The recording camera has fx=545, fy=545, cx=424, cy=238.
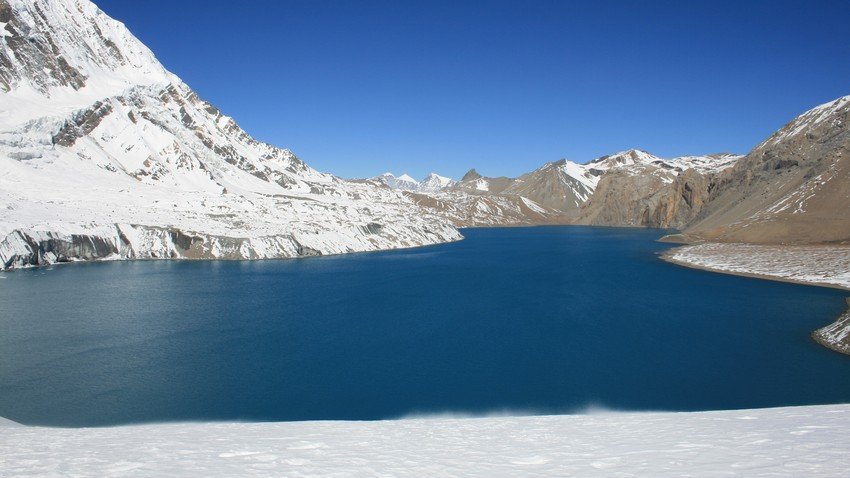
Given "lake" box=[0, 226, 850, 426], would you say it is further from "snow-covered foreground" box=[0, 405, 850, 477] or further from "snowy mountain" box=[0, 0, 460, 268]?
"snowy mountain" box=[0, 0, 460, 268]

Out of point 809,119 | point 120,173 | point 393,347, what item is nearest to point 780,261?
point 393,347

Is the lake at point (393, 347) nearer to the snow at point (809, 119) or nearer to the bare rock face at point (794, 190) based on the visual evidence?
the bare rock face at point (794, 190)

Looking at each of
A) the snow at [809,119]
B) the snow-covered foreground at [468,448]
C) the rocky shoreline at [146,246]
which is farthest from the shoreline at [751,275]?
the snow at [809,119]

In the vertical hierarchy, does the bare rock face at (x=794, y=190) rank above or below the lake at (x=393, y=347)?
above

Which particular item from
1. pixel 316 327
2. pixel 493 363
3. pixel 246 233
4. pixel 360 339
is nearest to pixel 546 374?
pixel 493 363

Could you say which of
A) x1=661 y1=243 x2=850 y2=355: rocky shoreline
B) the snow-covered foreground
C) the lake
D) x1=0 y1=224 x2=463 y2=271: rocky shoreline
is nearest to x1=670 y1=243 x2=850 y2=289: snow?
x1=661 y1=243 x2=850 y2=355: rocky shoreline

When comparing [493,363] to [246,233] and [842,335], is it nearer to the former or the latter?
[842,335]
